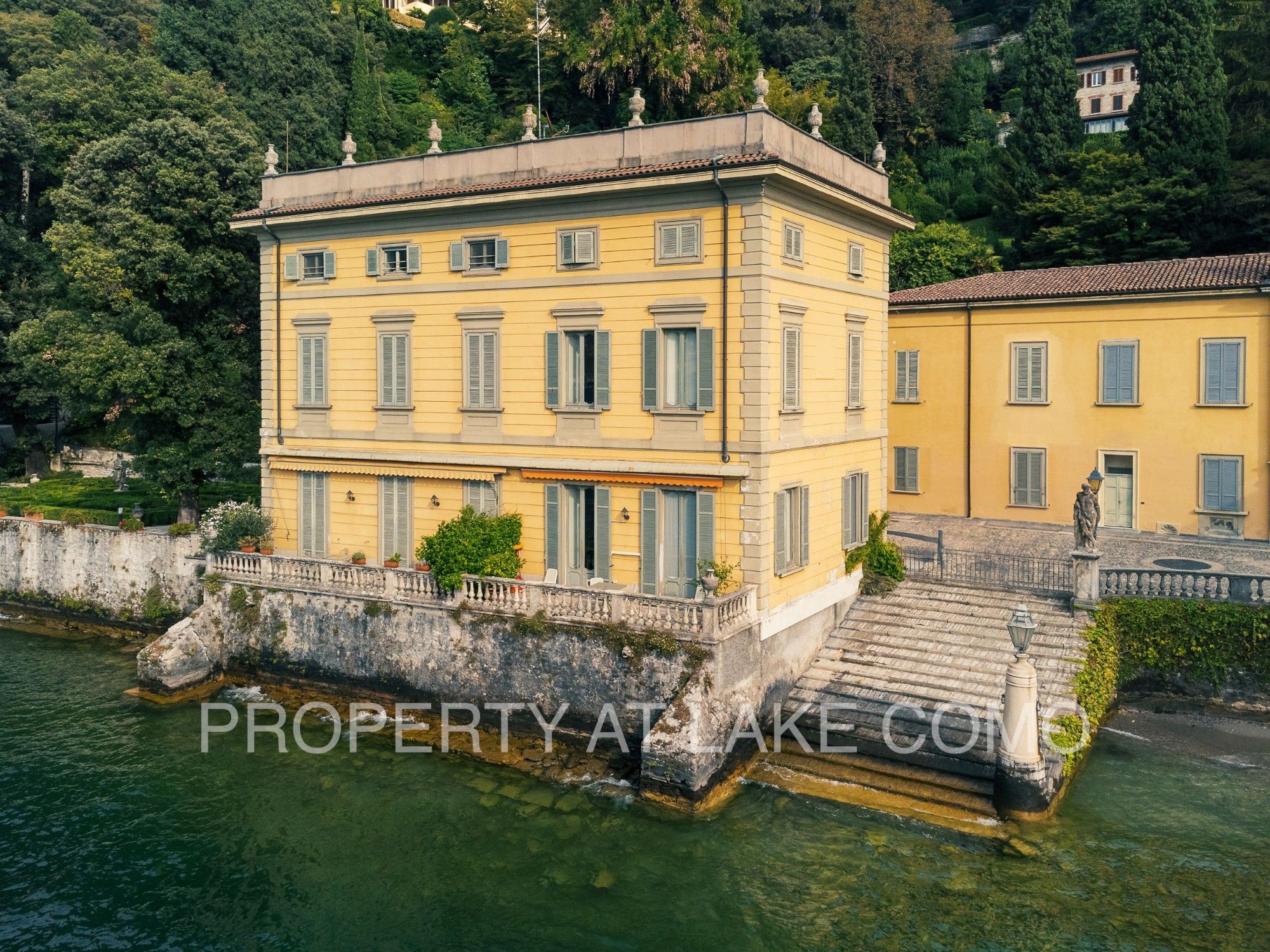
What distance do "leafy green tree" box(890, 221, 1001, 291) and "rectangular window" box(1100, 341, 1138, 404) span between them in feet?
48.8

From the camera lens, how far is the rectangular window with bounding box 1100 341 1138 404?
2838 centimetres

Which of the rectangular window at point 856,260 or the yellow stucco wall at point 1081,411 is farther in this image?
the yellow stucco wall at point 1081,411

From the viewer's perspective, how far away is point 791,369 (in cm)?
2070

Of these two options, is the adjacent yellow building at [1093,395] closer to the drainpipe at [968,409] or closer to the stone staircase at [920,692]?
the drainpipe at [968,409]

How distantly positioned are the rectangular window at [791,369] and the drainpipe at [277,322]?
43.5ft

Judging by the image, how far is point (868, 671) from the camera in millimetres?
20781

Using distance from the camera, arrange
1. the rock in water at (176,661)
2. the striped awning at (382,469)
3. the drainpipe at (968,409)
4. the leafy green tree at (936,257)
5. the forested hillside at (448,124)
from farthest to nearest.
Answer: the leafy green tree at (936,257)
the drainpipe at (968,409)
the forested hillside at (448,124)
the rock in water at (176,661)
the striped awning at (382,469)

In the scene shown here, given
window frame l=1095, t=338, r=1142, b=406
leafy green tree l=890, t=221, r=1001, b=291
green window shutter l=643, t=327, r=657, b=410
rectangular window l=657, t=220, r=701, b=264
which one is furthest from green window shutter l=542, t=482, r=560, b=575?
leafy green tree l=890, t=221, r=1001, b=291

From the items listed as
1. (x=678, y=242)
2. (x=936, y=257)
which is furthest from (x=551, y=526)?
(x=936, y=257)

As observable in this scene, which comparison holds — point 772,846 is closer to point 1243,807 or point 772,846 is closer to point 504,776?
point 504,776

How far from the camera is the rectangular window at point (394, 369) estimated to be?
78.4ft

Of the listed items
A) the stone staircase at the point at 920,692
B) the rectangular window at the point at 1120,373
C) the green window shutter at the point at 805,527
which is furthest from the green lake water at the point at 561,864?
the rectangular window at the point at 1120,373

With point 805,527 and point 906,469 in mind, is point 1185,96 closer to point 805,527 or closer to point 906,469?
point 906,469

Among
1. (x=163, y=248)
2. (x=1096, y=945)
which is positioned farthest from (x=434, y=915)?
(x=163, y=248)
